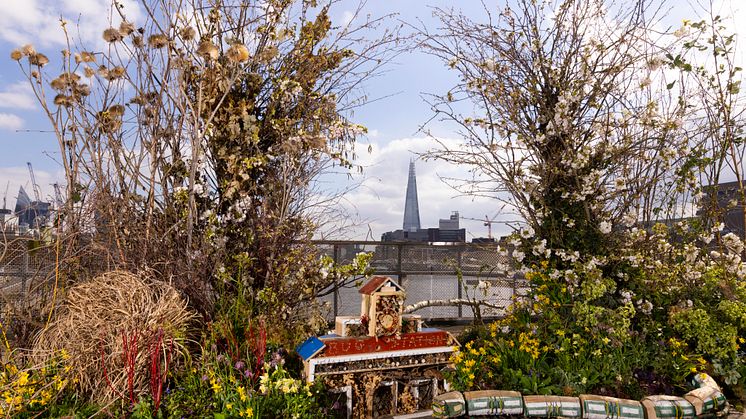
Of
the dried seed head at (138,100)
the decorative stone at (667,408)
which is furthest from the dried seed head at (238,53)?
the decorative stone at (667,408)

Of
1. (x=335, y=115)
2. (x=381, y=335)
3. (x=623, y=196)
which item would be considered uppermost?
(x=335, y=115)

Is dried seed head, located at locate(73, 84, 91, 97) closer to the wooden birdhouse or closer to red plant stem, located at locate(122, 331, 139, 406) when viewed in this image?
red plant stem, located at locate(122, 331, 139, 406)

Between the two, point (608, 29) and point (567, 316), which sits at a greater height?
point (608, 29)

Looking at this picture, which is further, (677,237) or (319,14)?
(677,237)

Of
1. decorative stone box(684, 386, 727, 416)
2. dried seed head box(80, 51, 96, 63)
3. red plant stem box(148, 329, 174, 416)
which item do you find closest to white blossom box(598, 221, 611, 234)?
decorative stone box(684, 386, 727, 416)

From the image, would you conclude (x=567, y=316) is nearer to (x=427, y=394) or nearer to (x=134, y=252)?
(x=427, y=394)

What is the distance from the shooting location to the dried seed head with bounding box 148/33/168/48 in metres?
4.52

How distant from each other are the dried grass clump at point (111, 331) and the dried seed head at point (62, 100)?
1956 mm

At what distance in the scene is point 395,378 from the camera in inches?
155

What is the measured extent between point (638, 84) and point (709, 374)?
2.99 m

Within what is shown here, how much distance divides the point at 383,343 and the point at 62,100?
3723 mm

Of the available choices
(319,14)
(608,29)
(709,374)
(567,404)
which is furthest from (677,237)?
(319,14)

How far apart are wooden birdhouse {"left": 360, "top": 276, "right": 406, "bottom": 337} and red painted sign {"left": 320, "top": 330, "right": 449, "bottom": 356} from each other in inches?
2.5

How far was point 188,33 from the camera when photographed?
4672 millimetres
